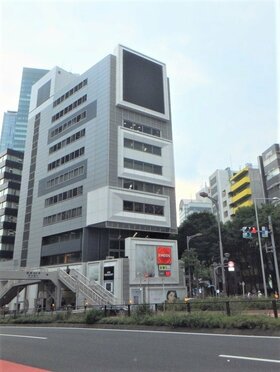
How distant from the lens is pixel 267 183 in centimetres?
9019

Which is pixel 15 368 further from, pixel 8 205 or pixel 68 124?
pixel 8 205

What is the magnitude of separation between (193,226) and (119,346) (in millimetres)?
59589

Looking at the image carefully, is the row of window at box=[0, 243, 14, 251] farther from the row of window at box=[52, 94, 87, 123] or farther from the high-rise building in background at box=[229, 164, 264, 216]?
the high-rise building in background at box=[229, 164, 264, 216]

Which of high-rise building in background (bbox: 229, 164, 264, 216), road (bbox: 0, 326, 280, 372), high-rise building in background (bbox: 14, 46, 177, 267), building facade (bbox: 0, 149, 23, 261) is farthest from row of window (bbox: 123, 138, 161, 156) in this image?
road (bbox: 0, 326, 280, 372)

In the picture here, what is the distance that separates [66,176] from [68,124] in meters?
10.1

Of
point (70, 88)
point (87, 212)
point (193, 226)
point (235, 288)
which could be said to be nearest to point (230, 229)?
point (193, 226)

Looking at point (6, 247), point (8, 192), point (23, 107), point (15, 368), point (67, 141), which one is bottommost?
point (15, 368)

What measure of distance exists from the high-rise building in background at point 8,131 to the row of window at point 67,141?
378 feet

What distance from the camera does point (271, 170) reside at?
8831cm

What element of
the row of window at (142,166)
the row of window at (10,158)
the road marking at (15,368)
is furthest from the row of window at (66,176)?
the road marking at (15,368)

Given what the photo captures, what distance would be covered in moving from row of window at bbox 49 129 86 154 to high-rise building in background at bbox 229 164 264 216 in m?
48.5

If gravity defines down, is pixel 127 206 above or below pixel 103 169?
below

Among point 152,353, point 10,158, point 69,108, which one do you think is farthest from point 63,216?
point 152,353

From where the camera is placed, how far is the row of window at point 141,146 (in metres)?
58.2
